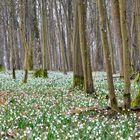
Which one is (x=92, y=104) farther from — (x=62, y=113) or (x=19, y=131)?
(x=19, y=131)

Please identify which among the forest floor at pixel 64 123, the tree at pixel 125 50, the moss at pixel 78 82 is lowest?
the forest floor at pixel 64 123

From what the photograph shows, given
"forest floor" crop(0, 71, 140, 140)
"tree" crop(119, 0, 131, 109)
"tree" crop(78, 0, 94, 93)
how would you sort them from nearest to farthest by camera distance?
"forest floor" crop(0, 71, 140, 140)
"tree" crop(119, 0, 131, 109)
"tree" crop(78, 0, 94, 93)

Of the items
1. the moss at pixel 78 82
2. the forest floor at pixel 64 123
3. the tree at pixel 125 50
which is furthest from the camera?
the moss at pixel 78 82

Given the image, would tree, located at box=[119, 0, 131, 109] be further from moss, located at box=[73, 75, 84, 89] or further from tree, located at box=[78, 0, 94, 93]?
moss, located at box=[73, 75, 84, 89]

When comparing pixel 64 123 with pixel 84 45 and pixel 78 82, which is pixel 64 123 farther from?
pixel 78 82

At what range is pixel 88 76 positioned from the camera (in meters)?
13.8

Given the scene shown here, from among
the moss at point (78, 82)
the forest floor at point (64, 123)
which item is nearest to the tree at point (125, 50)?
the forest floor at point (64, 123)

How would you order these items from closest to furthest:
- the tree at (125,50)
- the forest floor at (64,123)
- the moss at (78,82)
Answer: the forest floor at (64,123) < the tree at (125,50) < the moss at (78,82)

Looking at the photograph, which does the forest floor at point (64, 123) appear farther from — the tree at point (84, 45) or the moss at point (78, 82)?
the moss at point (78, 82)

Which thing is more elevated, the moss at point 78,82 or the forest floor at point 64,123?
the moss at point 78,82

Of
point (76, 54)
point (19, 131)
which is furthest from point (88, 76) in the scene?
point (19, 131)

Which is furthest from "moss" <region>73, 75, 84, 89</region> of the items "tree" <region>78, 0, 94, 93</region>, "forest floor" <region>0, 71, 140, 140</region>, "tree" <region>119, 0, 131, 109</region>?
"tree" <region>119, 0, 131, 109</region>

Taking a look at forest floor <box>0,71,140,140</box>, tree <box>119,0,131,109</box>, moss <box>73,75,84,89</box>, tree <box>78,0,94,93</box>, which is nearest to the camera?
forest floor <box>0,71,140,140</box>

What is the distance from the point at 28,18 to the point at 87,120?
28418 mm
